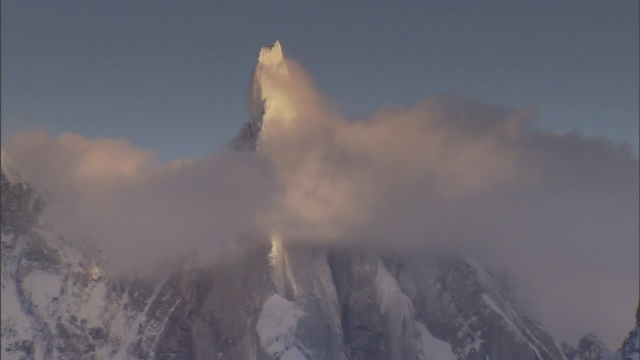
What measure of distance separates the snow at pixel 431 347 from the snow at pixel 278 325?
64.0ft

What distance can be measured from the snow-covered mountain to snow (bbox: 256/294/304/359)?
0.13m

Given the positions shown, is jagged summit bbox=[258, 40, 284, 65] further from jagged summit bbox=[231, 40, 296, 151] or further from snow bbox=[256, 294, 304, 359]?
snow bbox=[256, 294, 304, 359]

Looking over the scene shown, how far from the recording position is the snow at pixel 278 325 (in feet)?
382

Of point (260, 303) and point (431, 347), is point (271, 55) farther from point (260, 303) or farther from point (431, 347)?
point (431, 347)

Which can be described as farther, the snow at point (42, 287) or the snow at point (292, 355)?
the snow at point (42, 287)

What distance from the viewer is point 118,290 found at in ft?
436

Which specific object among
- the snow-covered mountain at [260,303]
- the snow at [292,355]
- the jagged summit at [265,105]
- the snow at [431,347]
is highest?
the jagged summit at [265,105]

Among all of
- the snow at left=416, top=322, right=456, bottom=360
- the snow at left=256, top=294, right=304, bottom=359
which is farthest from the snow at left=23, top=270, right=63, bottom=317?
the snow at left=416, top=322, right=456, bottom=360

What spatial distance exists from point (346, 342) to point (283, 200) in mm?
17894

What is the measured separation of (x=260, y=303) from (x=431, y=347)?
24.1 metres

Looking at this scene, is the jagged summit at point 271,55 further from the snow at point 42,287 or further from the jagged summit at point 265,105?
the snow at point 42,287

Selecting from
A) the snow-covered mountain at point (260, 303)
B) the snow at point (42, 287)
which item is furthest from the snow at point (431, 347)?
the snow at point (42, 287)

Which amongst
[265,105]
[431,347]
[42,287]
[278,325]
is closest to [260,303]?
[278,325]

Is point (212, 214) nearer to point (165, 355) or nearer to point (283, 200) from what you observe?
point (283, 200)
